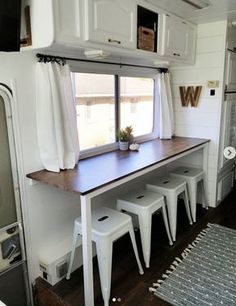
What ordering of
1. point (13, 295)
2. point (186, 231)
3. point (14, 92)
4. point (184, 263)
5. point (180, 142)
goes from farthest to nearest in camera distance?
point (180, 142) < point (186, 231) < point (184, 263) < point (13, 295) < point (14, 92)

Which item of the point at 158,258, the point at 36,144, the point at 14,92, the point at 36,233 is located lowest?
the point at 158,258

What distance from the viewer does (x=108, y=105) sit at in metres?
2.70

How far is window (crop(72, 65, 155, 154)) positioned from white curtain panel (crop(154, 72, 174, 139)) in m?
0.14

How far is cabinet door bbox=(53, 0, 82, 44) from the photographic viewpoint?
62.4 inches

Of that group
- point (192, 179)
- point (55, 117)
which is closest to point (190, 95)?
point (192, 179)

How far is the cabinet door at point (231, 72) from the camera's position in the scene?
10.4ft

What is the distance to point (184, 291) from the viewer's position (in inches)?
77.7

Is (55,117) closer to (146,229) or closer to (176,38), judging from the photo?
(146,229)

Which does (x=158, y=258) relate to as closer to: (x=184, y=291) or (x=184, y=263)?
(x=184, y=263)

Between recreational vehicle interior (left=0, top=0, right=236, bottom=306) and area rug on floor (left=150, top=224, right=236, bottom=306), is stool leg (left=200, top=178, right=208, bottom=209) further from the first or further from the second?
area rug on floor (left=150, top=224, right=236, bottom=306)

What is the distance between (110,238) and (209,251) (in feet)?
3.68

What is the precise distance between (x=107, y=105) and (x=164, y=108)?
862mm

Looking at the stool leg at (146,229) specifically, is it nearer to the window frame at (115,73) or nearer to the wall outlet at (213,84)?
the window frame at (115,73)

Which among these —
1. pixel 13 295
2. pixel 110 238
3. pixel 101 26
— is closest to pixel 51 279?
pixel 13 295
